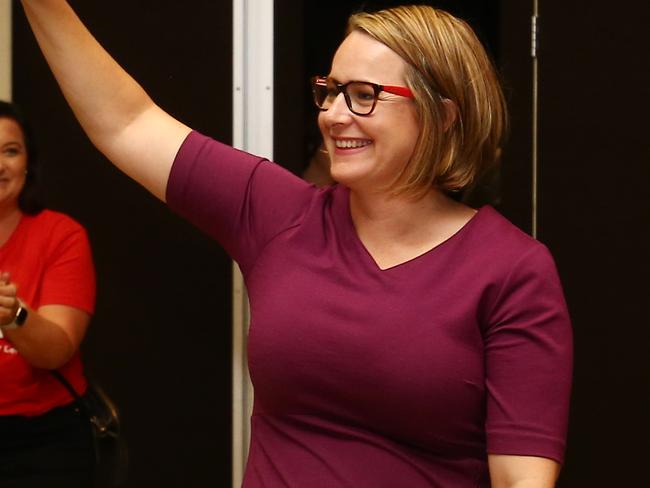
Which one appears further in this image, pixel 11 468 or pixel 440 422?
pixel 11 468

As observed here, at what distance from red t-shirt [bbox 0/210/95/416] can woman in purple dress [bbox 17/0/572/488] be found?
0.76 m

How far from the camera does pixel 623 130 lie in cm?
215

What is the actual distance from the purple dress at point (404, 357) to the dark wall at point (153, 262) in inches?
35.8

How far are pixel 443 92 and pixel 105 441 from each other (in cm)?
118

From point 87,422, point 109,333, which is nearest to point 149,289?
point 109,333

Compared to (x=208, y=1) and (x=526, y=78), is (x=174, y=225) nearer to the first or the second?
(x=208, y=1)

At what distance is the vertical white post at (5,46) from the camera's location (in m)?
2.45

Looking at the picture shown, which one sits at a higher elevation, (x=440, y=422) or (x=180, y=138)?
(x=180, y=138)

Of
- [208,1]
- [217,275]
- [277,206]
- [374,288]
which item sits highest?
[208,1]

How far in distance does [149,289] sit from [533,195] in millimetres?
949

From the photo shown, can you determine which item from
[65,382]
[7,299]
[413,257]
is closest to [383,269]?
[413,257]

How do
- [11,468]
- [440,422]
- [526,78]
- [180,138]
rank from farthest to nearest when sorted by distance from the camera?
[526,78]
[11,468]
[180,138]
[440,422]

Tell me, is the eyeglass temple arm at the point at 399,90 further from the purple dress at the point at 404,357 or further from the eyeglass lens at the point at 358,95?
the purple dress at the point at 404,357

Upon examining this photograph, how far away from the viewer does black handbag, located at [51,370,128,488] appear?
213 cm
